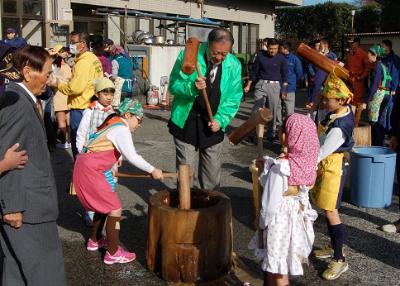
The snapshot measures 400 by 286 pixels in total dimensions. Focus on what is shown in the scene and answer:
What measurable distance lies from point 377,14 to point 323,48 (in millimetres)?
20161

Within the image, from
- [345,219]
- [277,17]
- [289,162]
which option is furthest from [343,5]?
[289,162]

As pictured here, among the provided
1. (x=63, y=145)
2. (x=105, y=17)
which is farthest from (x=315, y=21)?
(x=63, y=145)

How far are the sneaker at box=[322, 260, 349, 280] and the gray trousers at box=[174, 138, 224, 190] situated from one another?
138 cm

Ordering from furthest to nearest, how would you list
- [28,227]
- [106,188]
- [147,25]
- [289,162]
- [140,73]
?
[147,25] → [140,73] → [106,188] → [289,162] → [28,227]

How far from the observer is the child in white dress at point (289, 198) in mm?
3449

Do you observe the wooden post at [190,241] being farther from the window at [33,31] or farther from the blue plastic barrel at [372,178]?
the window at [33,31]

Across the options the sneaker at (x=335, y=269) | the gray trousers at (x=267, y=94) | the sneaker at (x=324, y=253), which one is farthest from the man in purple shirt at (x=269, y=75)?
the sneaker at (x=335, y=269)

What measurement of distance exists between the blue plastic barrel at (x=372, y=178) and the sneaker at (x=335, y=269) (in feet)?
6.11

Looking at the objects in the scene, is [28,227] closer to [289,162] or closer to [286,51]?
[289,162]

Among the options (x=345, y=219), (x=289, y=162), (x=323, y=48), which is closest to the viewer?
(x=289, y=162)

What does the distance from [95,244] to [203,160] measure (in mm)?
1283

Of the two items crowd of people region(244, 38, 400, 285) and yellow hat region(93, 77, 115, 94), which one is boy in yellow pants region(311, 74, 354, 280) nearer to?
crowd of people region(244, 38, 400, 285)

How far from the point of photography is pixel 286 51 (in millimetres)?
10672

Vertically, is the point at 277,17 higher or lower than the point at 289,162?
higher
